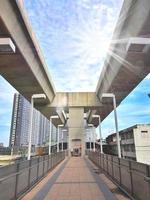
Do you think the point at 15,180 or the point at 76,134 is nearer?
the point at 15,180

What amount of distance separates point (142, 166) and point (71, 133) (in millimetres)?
28277

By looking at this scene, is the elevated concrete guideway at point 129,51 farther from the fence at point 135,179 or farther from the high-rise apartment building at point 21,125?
the high-rise apartment building at point 21,125

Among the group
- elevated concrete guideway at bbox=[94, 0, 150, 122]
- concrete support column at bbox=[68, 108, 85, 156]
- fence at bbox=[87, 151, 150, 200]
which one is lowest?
fence at bbox=[87, 151, 150, 200]

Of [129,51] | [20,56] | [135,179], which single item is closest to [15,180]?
[135,179]

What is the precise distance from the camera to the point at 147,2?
8078mm

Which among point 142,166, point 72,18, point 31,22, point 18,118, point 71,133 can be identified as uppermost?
point 18,118

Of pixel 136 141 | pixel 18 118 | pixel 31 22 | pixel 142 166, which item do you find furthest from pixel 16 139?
pixel 142 166

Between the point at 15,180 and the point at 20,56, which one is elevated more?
the point at 20,56

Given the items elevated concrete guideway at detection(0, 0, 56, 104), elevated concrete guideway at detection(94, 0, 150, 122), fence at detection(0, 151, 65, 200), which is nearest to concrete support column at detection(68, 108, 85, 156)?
elevated concrete guideway at detection(94, 0, 150, 122)

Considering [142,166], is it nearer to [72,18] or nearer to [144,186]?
[144,186]

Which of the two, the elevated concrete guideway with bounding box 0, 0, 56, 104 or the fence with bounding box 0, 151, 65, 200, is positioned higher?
the elevated concrete guideway with bounding box 0, 0, 56, 104

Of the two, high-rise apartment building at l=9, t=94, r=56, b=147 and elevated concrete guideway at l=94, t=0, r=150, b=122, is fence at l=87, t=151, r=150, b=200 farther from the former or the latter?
high-rise apartment building at l=9, t=94, r=56, b=147

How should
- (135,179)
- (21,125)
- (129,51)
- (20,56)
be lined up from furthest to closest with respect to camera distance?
(21,125) → (20,56) → (129,51) → (135,179)

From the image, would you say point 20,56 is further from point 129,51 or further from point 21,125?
point 21,125
